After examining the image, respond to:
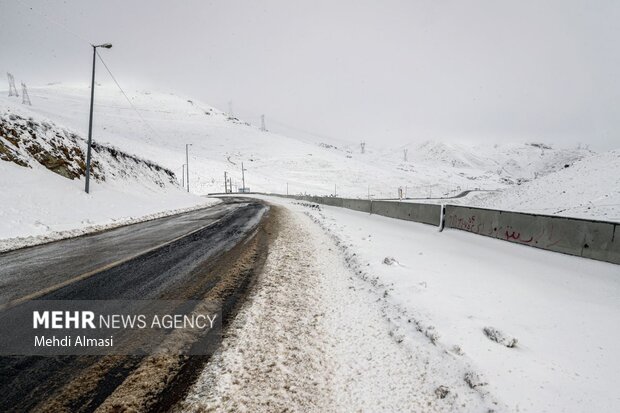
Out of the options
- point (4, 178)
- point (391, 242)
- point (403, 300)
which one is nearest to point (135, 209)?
point (4, 178)

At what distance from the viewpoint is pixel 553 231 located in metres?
7.01

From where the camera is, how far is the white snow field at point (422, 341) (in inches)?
96.1

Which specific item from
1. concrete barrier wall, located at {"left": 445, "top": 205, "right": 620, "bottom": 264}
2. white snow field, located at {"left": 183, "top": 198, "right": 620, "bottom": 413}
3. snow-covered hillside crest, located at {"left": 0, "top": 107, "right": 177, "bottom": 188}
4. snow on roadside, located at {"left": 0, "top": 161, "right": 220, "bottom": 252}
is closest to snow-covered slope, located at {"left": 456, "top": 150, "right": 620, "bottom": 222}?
concrete barrier wall, located at {"left": 445, "top": 205, "right": 620, "bottom": 264}

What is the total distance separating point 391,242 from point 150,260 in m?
6.47

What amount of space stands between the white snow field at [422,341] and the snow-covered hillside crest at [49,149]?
17.4 meters

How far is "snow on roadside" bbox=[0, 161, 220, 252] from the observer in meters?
9.58

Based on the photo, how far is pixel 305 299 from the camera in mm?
4457

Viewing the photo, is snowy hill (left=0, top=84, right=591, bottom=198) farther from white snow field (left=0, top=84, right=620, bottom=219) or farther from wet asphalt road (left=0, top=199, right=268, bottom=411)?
wet asphalt road (left=0, top=199, right=268, bottom=411)

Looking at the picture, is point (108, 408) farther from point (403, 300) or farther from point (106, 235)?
point (106, 235)

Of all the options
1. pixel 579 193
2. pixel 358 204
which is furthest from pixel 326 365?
pixel 579 193

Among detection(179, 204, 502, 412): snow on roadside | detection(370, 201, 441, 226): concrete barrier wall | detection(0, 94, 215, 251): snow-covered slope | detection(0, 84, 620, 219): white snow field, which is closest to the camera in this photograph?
detection(179, 204, 502, 412): snow on roadside

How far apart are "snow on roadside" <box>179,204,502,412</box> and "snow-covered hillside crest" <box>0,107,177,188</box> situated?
17949 millimetres

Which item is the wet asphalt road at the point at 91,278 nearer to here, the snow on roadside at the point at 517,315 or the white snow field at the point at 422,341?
the white snow field at the point at 422,341

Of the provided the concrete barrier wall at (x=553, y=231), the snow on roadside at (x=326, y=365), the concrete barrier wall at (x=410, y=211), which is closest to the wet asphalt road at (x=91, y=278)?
the snow on roadside at (x=326, y=365)
